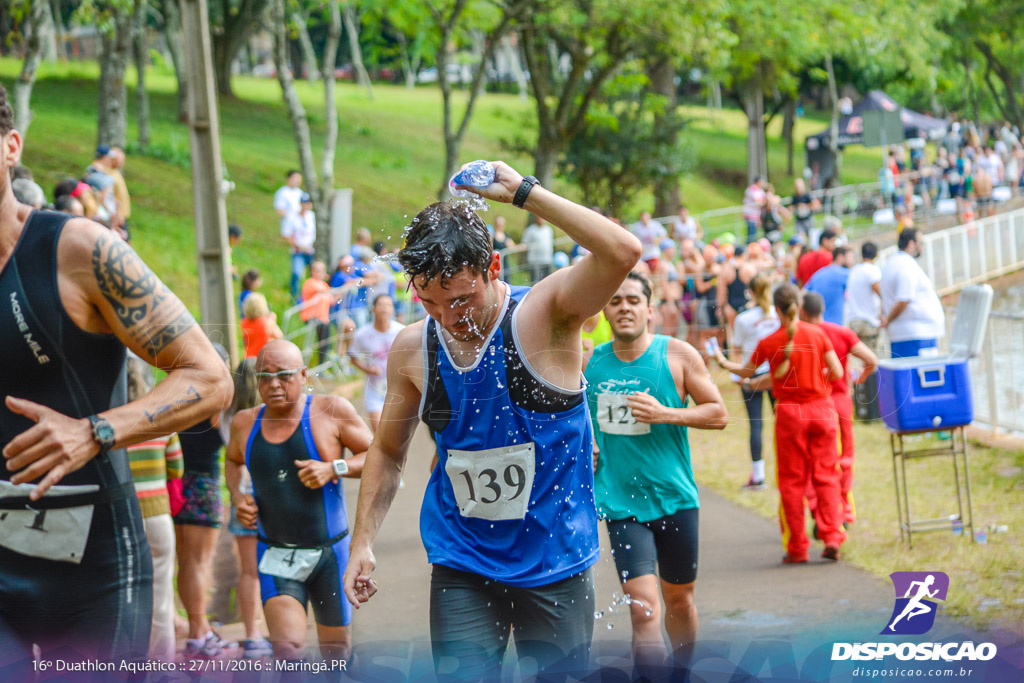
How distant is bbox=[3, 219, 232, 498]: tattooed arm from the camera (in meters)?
2.66

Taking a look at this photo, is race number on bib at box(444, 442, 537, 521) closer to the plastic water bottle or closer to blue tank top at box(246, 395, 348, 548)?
the plastic water bottle

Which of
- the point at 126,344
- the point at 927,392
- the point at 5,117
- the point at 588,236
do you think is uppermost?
the point at 5,117

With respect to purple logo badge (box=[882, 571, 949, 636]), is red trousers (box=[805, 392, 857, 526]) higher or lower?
lower

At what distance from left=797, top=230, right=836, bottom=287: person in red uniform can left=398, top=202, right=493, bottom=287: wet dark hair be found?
9.41 metres

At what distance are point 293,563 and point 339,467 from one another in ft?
1.60

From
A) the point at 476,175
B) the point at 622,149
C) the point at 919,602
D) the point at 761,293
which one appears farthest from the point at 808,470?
the point at 622,149

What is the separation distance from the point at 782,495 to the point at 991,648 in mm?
3930

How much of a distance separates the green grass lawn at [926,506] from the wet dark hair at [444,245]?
9.27ft

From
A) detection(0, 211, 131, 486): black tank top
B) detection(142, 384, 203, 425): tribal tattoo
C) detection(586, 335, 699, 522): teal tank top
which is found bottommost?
detection(586, 335, 699, 522): teal tank top

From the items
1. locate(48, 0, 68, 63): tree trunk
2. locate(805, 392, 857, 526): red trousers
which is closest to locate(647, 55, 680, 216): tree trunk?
locate(48, 0, 68, 63): tree trunk

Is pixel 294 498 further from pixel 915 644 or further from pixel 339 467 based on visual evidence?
pixel 915 644

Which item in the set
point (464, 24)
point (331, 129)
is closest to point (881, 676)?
point (331, 129)

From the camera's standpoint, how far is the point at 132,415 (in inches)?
109

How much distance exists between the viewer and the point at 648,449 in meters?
5.29
